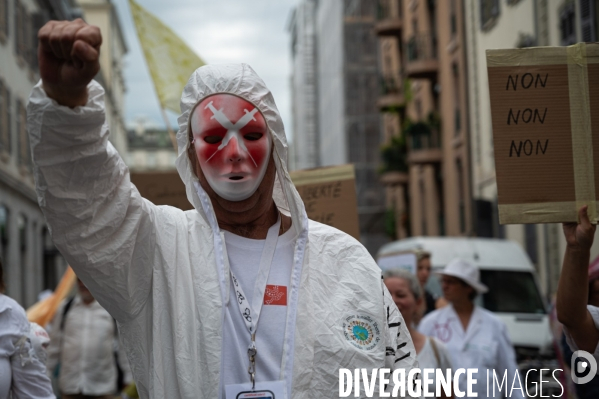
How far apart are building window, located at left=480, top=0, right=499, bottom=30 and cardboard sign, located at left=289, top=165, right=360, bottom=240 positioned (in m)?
17.4

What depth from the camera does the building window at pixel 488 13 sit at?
23750 mm

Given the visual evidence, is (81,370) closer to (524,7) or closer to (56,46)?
(56,46)

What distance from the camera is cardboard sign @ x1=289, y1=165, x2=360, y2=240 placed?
7148mm

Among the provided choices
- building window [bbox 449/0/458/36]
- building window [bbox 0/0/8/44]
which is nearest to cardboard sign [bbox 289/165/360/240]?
building window [bbox 0/0/8/44]

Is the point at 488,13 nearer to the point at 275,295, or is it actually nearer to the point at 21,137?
the point at 21,137

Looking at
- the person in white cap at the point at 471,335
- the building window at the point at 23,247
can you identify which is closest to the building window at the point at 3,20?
the building window at the point at 23,247

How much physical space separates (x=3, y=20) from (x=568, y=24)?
577 inches

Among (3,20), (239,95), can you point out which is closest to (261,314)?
(239,95)

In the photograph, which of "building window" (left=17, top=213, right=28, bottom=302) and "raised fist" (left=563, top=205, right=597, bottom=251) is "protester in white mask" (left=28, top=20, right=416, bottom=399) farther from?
"building window" (left=17, top=213, right=28, bottom=302)

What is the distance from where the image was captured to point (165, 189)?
317 inches

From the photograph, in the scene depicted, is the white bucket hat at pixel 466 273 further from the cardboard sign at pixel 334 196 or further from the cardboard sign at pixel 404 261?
the cardboard sign at pixel 334 196

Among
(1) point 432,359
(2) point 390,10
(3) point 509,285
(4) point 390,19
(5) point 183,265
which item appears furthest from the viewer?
(2) point 390,10

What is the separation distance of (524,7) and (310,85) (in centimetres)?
5096

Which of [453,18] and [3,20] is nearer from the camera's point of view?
[3,20]
